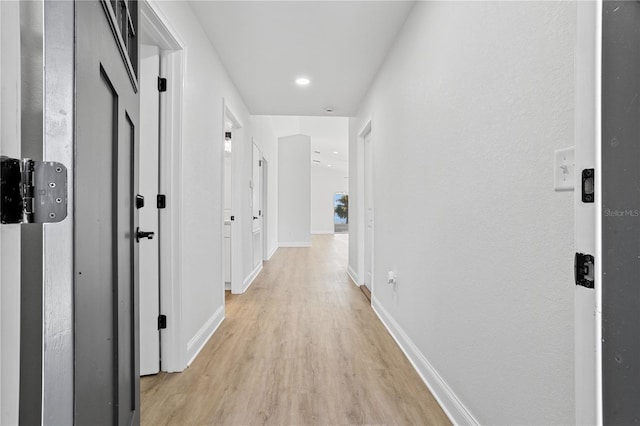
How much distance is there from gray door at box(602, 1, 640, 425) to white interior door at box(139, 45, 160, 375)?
6.81 feet

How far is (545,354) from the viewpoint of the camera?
1.01 m

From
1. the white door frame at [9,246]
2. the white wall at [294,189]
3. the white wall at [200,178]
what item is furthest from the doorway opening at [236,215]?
the white wall at [294,189]

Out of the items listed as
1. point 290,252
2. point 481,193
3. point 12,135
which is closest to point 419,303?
point 481,193

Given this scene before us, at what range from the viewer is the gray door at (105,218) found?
1.85 feet

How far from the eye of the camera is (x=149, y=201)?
79.4 inches

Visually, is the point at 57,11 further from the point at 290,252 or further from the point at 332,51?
the point at 290,252

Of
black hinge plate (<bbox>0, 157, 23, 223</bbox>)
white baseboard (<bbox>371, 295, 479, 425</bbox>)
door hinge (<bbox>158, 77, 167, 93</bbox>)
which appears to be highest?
door hinge (<bbox>158, 77, 167, 93</bbox>)

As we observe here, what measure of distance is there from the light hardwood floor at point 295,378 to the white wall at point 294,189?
5.44 metres

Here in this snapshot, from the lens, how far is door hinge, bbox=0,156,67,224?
0.41 metres

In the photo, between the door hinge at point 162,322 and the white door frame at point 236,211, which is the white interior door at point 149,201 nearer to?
the door hinge at point 162,322

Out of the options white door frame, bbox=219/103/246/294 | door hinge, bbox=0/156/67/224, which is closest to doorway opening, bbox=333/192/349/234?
white door frame, bbox=219/103/246/294

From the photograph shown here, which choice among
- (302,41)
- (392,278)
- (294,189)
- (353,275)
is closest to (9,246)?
(392,278)

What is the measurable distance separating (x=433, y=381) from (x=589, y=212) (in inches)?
57.7

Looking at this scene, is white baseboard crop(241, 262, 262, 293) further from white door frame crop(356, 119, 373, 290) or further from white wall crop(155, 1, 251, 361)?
white door frame crop(356, 119, 373, 290)
